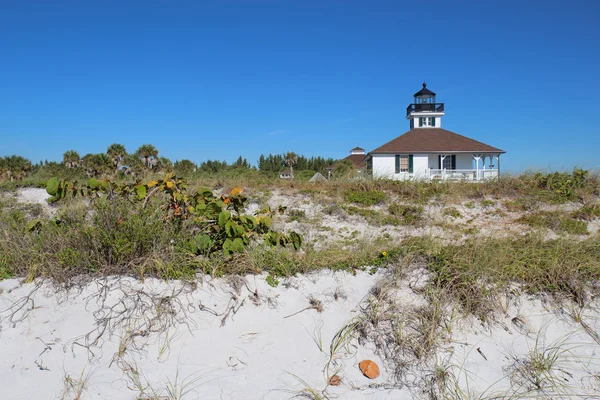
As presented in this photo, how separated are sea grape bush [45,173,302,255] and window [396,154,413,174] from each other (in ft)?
82.9

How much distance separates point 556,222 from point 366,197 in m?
4.01

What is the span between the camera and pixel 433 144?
3052 cm

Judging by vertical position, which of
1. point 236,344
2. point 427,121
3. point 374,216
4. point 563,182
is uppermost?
point 427,121

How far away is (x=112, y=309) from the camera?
13.2 feet

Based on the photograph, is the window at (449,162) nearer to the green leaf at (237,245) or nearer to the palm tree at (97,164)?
the palm tree at (97,164)

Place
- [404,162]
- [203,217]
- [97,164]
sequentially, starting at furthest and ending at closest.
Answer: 1. [404,162]
2. [97,164]
3. [203,217]

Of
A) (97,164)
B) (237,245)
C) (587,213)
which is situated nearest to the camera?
(237,245)

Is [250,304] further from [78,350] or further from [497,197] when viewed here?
[497,197]

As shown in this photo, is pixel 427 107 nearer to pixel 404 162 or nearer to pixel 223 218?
pixel 404 162

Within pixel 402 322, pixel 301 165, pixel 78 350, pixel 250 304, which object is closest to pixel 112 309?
pixel 78 350

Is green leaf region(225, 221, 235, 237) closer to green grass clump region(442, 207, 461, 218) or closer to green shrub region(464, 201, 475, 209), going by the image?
green grass clump region(442, 207, 461, 218)

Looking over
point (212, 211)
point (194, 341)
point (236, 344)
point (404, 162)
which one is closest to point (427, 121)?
point (404, 162)

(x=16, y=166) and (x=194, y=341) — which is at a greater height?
(x=16, y=166)

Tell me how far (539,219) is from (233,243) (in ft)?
22.4
